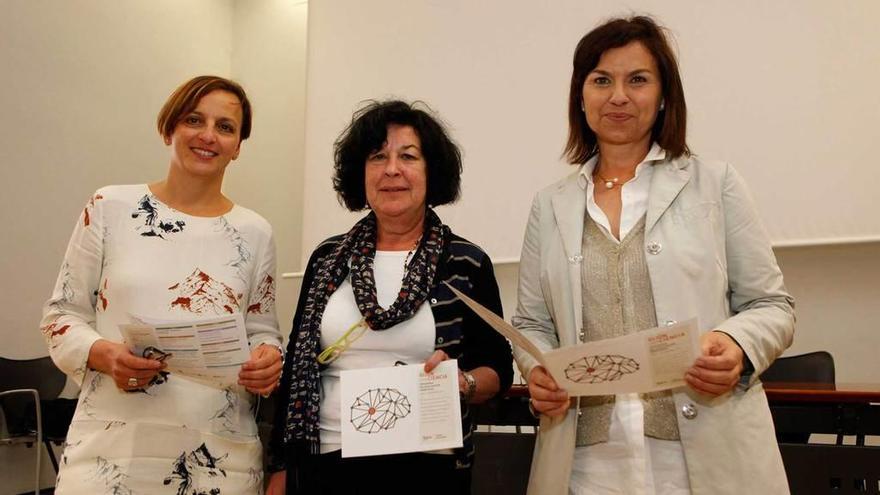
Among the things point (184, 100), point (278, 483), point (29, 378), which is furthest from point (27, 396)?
point (278, 483)

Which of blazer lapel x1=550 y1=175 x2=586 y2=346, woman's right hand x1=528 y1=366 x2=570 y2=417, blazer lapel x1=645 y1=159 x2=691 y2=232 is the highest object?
blazer lapel x1=645 y1=159 x2=691 y2=232

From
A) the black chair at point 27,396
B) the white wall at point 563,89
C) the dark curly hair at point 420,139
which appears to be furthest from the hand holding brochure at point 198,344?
the white wall at point 563,89

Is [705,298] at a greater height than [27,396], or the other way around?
[705,298]

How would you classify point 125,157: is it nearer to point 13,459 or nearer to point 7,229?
point 7,229

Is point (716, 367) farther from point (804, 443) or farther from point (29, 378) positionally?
point (29, 378)

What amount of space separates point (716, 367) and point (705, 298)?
0.22 meters

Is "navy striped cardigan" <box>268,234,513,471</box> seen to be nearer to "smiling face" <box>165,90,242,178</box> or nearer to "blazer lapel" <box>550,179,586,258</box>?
"blazer lapel" <box>550,179,586,258</box>

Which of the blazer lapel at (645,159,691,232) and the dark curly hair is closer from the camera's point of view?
the blazer lapel at (645,159,691,232)

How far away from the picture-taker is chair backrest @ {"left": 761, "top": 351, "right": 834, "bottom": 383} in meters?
3.34

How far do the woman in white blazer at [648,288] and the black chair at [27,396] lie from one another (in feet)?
→ 12.3

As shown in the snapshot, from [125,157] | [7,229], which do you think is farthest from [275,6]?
[7,229]

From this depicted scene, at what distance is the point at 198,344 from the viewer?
5.69 feet

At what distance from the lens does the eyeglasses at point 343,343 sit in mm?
1905

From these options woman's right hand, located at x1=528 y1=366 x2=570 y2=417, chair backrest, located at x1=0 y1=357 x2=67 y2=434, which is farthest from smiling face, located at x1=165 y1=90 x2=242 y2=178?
chair backrest, located at x1=0 y1=357 x2=67 y2=434
